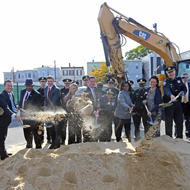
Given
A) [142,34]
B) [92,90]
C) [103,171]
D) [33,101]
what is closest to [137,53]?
[142,34]

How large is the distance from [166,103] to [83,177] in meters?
2.79

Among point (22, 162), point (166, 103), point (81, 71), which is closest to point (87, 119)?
point (166, 103)

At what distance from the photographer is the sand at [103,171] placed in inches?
102

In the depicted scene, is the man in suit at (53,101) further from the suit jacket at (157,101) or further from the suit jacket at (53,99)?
the suit jacket at (157,101)

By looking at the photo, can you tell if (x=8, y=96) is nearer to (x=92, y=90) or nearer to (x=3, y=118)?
(x=3, y=118)

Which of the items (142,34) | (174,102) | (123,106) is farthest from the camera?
(142,34)

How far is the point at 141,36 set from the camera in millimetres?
7387

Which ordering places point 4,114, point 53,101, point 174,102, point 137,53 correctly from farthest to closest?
point 137,53 → point 53,101 → point 174,102 → point 4,114

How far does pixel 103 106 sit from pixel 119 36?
3.27 metres

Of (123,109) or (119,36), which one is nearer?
(123,109)

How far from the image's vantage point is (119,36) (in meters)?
7.39

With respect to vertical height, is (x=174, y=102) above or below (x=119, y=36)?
below

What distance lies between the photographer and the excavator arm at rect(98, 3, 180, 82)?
730 cm

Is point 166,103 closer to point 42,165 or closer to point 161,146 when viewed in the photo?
point 161,146
